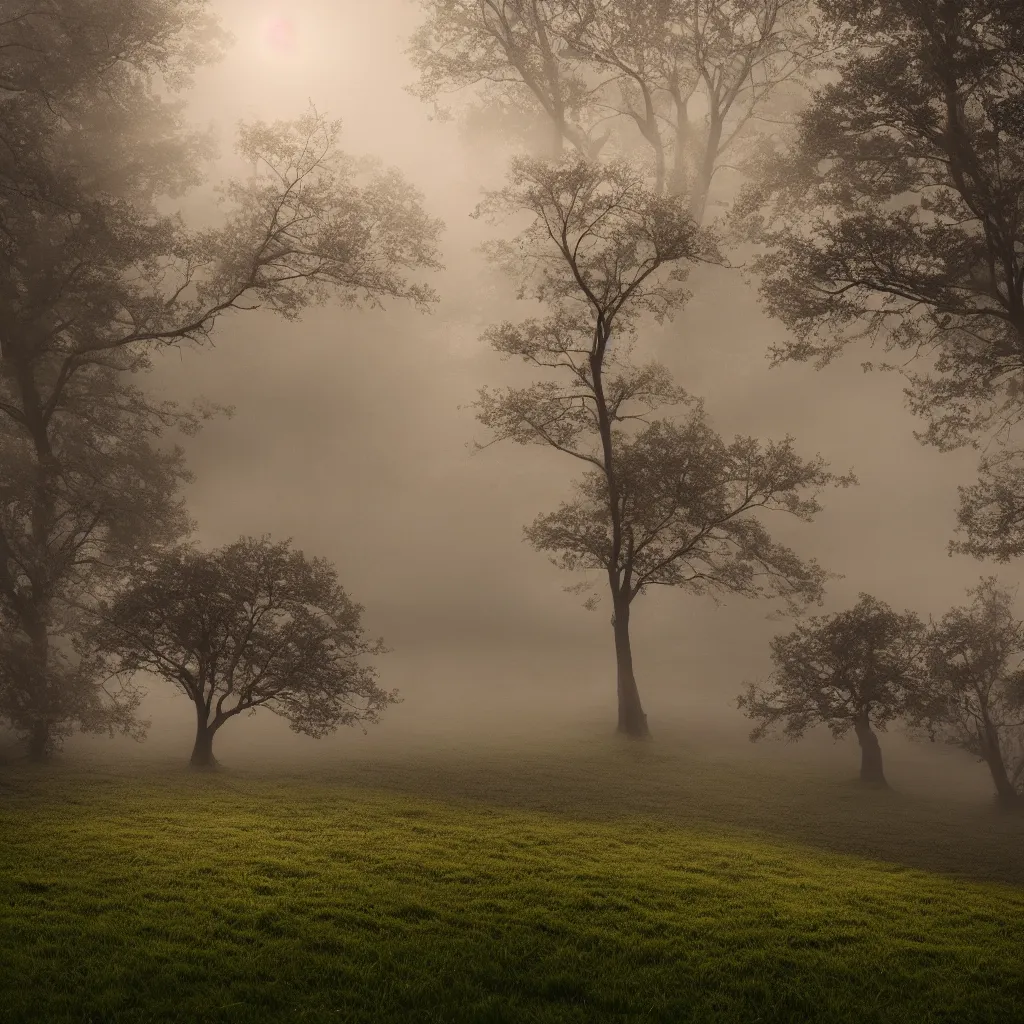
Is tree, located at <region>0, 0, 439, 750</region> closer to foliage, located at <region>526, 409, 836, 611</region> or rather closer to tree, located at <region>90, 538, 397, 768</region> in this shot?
tree, located at <region>90, 538, 397, 768</region>

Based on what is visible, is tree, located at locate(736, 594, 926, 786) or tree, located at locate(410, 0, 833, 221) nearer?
tree, located at locate(736, 594, 926, 786)

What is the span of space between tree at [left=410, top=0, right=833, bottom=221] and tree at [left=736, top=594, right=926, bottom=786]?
107 feet

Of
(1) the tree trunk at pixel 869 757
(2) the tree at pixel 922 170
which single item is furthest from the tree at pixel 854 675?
(2) the tree at pixel 922 170

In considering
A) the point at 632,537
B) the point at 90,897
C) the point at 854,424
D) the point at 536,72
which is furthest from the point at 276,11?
the point at 90,897

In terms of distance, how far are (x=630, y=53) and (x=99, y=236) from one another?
32615mm

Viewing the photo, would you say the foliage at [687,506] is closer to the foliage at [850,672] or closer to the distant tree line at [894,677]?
the foliage at [850,672]

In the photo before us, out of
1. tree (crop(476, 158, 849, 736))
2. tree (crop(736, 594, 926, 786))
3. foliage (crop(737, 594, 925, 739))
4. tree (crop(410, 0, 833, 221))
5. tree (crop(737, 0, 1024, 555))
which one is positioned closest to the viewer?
tree (crop(737, 0, 1024, 555))

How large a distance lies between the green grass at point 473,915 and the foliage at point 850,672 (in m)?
7.13

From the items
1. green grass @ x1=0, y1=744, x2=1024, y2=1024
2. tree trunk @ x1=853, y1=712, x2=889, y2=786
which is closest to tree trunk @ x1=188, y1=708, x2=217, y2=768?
green grass @ x1=0, y1=744, x2=1024, y2=1024

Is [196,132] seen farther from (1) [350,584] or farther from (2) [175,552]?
(1) [350,584]

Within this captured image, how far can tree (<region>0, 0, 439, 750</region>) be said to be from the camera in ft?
89.6

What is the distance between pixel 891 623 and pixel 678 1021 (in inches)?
944

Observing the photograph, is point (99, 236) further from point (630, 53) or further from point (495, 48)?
point (495, 48)

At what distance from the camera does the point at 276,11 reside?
100188 millimetres
